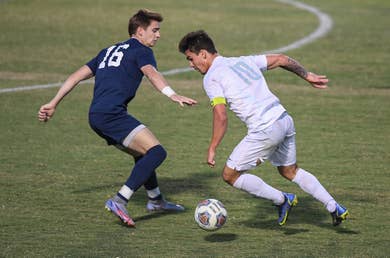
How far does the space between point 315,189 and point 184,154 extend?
4.16 meters

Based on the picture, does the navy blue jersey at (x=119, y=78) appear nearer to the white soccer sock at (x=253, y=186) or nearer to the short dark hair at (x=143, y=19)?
the short dark hair at (x=143, y=19)

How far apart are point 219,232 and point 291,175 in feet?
3.01

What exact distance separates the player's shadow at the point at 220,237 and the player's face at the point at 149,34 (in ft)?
7.12

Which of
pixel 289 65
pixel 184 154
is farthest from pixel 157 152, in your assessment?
pixel 184 154

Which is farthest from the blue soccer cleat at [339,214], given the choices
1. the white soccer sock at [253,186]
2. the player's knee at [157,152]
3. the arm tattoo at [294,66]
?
the player's knee at [157,152]

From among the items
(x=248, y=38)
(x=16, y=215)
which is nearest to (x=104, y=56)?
(x=16, y=215)

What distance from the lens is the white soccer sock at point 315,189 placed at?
9.70 m

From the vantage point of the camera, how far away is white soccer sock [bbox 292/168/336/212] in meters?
9.70

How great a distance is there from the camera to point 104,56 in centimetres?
1052

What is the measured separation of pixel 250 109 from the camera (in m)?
9.54

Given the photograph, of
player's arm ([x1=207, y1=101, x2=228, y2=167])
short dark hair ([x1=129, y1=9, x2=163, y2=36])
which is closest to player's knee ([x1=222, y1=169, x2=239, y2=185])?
player's arm ([x1=207, y1=101, x2=228, y2=167])

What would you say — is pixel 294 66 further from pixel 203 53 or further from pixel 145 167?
pixel 145 167

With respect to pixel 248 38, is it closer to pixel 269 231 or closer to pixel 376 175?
pixel 376 175

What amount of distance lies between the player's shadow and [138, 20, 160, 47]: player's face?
2.17m
